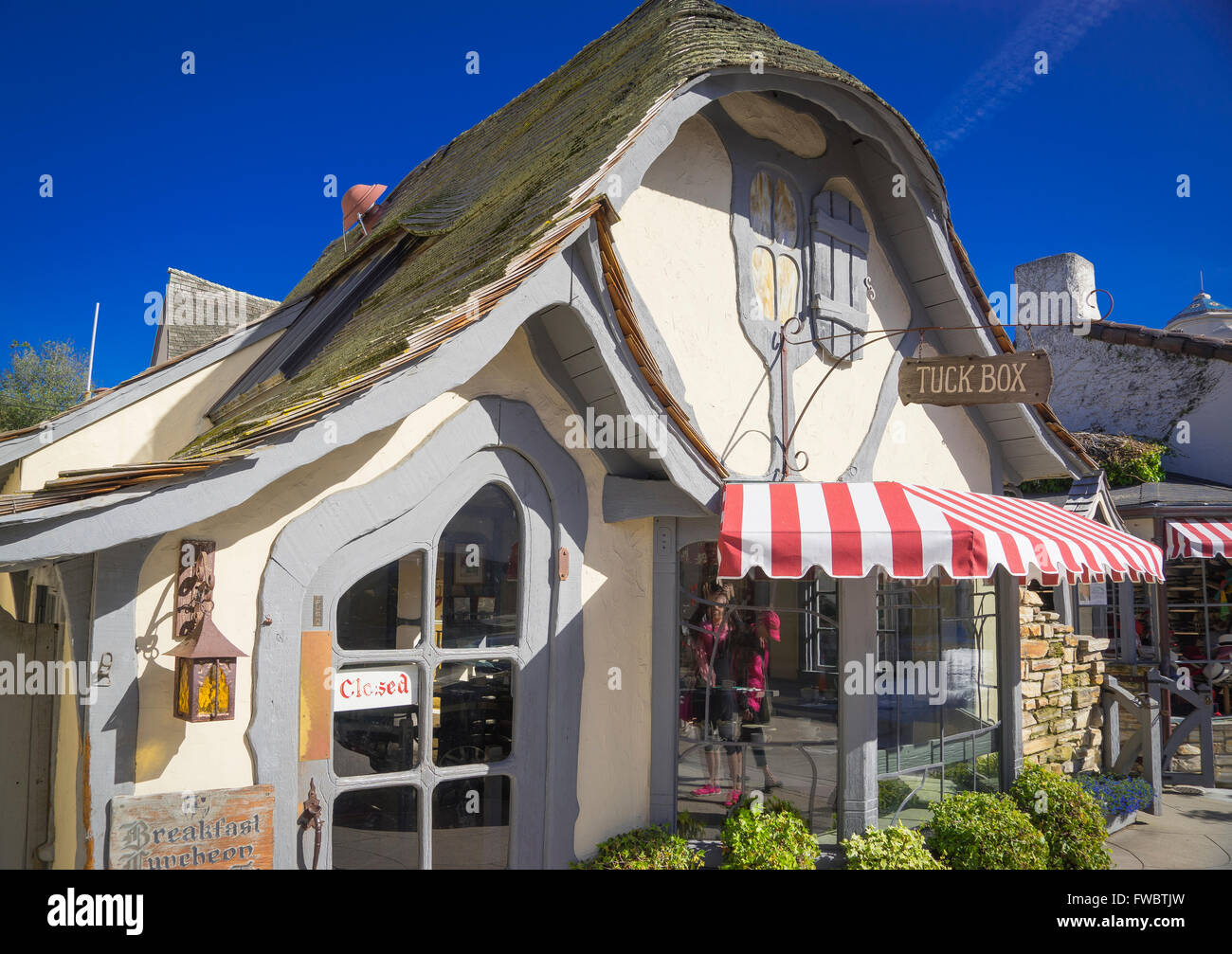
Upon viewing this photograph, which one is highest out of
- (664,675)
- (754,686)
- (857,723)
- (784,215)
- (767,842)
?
(784,215)

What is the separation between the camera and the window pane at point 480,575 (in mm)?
4613

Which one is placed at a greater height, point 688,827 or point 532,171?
point 532,171

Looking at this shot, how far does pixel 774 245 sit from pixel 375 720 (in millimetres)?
4377

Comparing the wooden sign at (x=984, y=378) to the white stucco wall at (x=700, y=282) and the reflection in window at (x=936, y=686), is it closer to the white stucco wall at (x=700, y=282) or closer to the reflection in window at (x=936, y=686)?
the white stucco wall at (x=700, y=282)

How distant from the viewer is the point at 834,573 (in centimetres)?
478

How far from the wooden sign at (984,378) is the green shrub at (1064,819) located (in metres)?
3.20

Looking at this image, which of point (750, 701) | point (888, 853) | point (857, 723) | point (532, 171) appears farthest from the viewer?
point (532, 171)

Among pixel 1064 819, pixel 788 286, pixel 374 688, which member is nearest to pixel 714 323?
pixel 788 286

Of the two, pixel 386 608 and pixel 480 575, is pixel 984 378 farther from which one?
pixel 386 608

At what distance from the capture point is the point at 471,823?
182 inches

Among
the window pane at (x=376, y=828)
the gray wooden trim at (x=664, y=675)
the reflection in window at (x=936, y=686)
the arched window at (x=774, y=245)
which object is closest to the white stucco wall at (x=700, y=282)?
the arched window at (x=774, y=245)

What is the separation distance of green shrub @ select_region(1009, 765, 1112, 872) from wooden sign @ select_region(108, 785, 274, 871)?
218 inches
